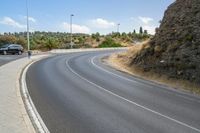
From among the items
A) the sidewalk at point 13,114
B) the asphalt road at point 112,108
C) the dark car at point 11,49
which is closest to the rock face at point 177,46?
the asphalt road at point 112,108

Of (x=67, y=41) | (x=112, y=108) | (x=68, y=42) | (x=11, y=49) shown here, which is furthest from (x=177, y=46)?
(x=67, y=41)

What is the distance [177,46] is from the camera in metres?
31.9

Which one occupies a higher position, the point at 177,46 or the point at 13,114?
the point at 177,46

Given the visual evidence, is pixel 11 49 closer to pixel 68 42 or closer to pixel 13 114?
pixel 13 114

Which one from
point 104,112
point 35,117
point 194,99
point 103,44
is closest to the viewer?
point 35,117

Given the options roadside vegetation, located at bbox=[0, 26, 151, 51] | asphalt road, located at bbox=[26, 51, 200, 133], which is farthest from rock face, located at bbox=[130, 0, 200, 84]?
roadside vegetation, located at bbox=[0, 26, 151, 51]

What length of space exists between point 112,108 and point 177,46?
18189mm

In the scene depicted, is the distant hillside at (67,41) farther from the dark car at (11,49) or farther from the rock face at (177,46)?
the rock face at (177,46)

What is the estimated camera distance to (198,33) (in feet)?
99.0

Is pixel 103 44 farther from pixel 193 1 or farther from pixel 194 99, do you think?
pixel 194 99

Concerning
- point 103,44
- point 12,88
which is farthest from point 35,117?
point 103,44

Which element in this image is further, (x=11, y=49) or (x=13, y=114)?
(x=11, y=49)

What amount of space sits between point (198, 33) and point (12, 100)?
1924 cm

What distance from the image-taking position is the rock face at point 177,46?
27.7 m
